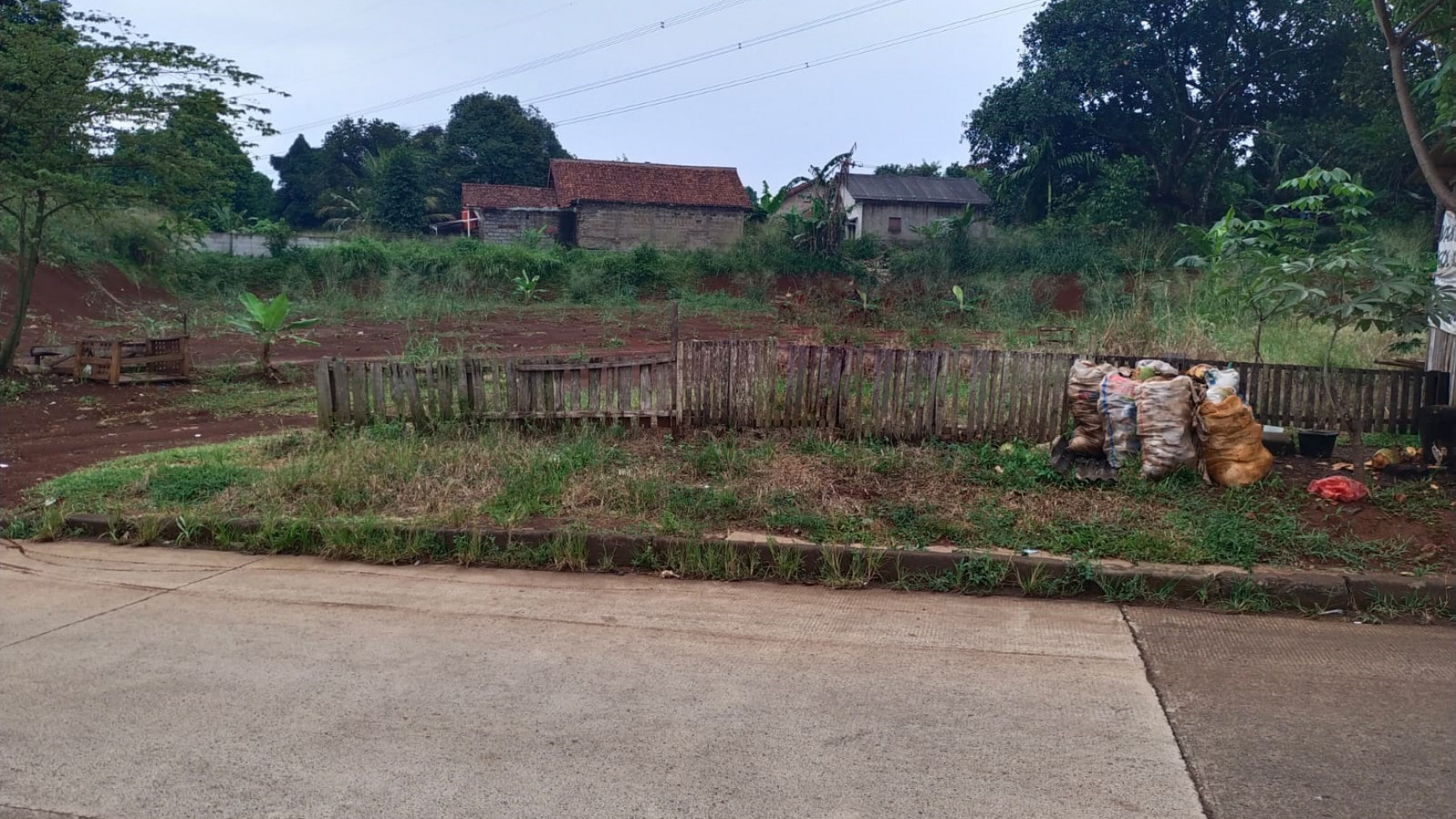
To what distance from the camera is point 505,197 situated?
43.6 m

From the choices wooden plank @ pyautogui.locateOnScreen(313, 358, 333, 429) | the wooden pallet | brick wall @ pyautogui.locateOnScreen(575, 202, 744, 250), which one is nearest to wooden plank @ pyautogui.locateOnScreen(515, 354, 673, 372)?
wooden plank @ pyautogui.locateOnScreen(313, 358, 333, 429)

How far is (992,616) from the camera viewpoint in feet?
17.9

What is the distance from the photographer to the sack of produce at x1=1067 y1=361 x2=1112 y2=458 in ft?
25.8

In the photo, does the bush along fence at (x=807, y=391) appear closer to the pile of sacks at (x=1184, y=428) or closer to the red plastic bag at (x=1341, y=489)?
the pile of sacks at (x=1184, y=428)

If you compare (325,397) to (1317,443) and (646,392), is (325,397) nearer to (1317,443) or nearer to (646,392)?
(646,392)

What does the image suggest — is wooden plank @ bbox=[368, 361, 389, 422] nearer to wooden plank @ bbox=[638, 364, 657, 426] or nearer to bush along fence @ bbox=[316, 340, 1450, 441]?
bush along fence @ bbox=[316, 340, 1450, 441]

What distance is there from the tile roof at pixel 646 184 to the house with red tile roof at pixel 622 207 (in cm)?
3

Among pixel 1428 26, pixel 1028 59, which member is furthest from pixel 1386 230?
pixel 1428 26

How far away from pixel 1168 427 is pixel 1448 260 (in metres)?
4.36

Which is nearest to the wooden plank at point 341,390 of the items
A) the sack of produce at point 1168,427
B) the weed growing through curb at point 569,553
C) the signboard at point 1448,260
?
the weed growing through curb at point 569,553

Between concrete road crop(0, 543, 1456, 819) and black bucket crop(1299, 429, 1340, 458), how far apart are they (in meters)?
3.45

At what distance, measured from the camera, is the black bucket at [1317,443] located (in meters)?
8.30

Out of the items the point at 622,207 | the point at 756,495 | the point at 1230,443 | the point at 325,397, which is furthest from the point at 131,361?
the point at 622,207

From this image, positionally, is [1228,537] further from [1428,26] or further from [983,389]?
[1428,26]
